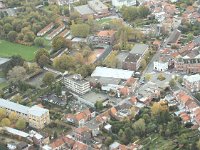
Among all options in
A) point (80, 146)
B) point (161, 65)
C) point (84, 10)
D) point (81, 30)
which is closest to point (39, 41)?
point (81, 30)

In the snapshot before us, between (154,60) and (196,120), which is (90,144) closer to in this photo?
(196,120)

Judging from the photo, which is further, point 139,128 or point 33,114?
point 33,114

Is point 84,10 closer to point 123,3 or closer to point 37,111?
point 123,3

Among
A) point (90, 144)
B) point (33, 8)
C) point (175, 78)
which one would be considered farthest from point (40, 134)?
point (33, 8)

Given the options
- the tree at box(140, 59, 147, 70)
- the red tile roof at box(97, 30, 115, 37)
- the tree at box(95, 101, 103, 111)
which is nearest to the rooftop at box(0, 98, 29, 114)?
the tree at box(95, 101, 103, 111)

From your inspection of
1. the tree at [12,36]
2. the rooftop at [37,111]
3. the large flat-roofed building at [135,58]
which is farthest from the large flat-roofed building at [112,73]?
the tree at [12,36]

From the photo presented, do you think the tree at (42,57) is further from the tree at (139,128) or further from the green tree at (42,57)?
the tree at (139,128)
